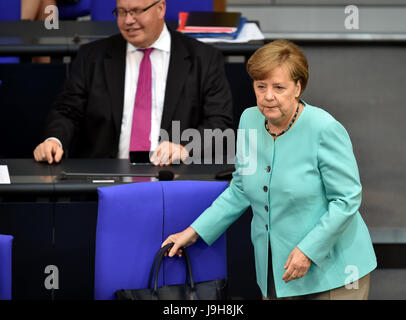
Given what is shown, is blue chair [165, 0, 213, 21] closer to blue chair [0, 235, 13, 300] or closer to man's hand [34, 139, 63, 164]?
man's hand [34, 139, 63, 164]

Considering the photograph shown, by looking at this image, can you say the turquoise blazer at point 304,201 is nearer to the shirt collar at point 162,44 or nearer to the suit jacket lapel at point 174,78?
the suit jacket lapel at point 174,78

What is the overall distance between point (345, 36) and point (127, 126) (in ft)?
8.19

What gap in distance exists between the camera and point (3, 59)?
11.6ft

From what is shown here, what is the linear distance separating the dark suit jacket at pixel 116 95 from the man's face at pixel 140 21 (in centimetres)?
12

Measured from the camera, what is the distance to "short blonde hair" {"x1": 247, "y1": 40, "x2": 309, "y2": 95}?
1667 millimetres

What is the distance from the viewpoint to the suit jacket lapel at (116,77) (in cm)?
303

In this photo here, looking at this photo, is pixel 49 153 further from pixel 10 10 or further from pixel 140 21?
pixel 10 10

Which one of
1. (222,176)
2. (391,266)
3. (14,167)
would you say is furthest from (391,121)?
(14,167)

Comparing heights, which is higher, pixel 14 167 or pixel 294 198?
pixel 14 167

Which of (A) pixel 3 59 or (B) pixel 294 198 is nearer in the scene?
(B) pixel 294 198

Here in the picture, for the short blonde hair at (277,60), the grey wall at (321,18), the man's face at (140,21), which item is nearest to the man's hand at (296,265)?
the short blonde hair at (277,60)

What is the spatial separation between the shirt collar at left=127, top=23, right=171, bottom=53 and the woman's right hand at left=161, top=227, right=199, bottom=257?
1364 mm

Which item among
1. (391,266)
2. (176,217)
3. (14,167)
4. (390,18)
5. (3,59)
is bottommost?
(391,266)

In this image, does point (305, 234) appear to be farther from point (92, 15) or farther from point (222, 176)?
point (92, 15)
